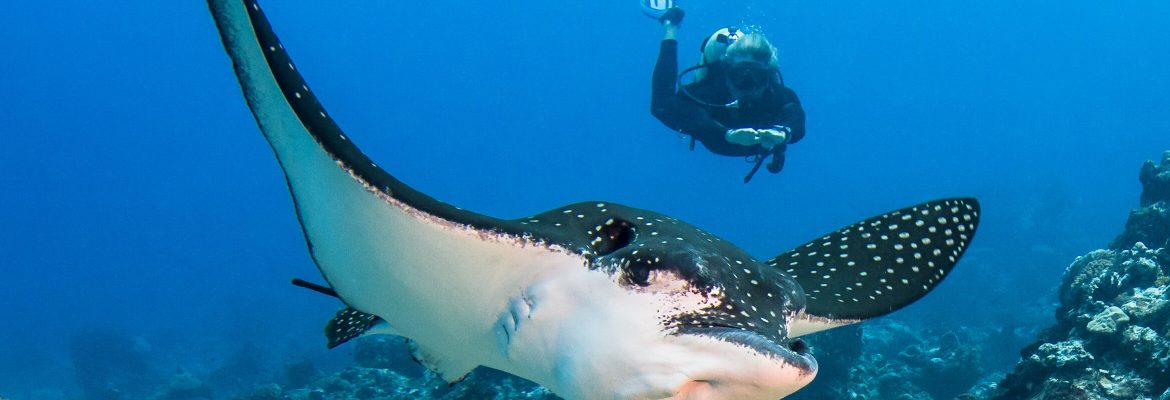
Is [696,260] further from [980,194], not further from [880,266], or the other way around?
[980,194]

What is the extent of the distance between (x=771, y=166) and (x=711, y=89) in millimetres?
1871

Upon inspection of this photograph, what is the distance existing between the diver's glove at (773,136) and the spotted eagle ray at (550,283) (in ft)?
24.2

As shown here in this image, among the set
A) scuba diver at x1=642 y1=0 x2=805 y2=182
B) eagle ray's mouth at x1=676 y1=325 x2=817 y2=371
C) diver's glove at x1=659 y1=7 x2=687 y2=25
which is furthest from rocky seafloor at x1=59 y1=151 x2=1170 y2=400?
diver's glove at x1=659 y1=7 x2=687 y2=25

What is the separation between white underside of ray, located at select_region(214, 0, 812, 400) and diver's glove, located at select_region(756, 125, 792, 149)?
27.4 feet

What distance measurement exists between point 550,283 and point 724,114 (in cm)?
999

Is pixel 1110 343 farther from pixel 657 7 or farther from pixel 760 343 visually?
pixel 657 7

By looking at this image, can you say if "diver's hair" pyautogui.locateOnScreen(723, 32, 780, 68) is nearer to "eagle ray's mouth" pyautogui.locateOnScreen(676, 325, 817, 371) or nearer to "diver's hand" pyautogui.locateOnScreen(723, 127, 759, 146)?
"diver's hand" pyautogui.locateOnScreen(723, 127, 759, 146)

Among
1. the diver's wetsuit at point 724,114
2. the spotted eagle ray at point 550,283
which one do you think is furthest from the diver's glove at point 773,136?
the spotted eagle ray at point 550,283

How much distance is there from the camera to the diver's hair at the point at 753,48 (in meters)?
11.3

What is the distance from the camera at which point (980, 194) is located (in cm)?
5353

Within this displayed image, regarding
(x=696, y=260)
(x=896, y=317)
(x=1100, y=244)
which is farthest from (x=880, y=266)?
(x=1100, y=244)

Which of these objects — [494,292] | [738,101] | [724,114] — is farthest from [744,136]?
[494,292]

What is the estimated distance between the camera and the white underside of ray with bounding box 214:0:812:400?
201 centimetres

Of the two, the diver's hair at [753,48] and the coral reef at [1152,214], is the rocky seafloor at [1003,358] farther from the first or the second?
the diver's hair at [753,48]
